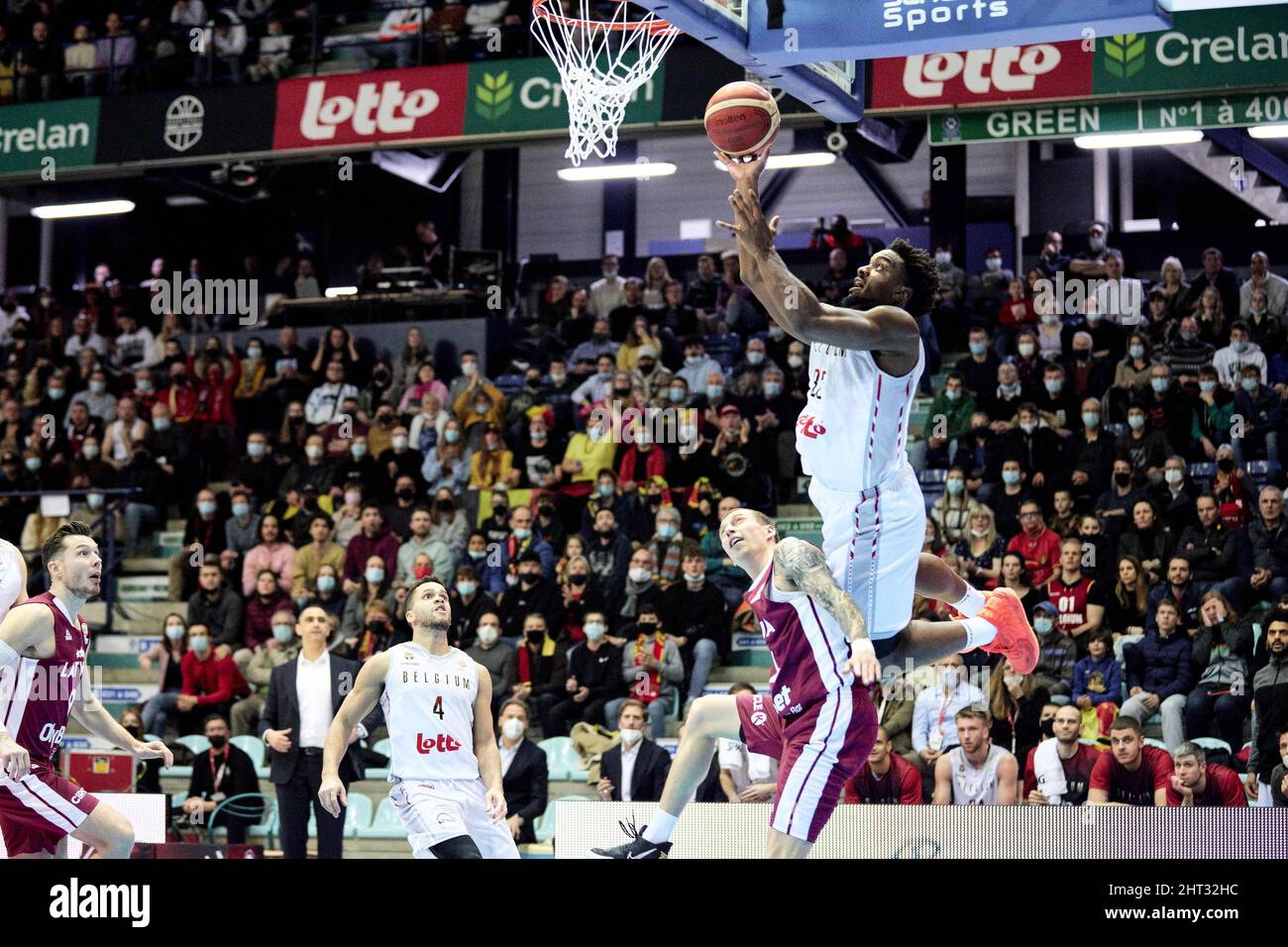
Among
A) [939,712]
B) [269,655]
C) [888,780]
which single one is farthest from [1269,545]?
[269,655]

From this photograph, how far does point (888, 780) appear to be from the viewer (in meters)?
10.5

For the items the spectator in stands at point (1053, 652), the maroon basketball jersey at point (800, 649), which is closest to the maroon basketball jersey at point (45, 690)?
the maroon basketball jersey at point (800, 649)

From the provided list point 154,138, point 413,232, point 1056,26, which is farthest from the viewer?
point 413,232

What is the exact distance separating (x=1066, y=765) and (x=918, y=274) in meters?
4.73

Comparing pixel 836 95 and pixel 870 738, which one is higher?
pixel 836 95

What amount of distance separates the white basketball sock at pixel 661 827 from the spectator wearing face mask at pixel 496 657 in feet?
20.4

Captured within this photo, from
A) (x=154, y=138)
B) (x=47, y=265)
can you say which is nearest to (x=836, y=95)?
(x=154, y=138)

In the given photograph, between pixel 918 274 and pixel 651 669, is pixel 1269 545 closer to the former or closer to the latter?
pixel 651 669
